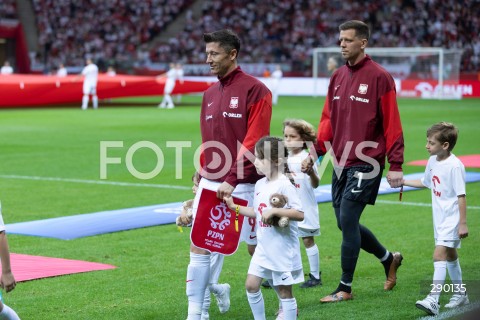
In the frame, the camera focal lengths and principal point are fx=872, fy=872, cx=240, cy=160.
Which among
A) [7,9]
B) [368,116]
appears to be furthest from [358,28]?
[7,9]

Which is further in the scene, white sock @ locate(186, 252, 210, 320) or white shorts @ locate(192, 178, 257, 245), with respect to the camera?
white shorts @ locate(192, 178, 257, 245)

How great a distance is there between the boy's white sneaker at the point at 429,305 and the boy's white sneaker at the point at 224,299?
1446mm

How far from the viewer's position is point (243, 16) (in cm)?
5269

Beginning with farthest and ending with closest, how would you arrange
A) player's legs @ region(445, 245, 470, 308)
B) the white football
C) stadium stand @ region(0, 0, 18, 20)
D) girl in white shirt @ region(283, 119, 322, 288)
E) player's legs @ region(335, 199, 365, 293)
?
stadium stand @ region(0, 0, 18, 20) < girl in white shirt @ region(283, 119, 322, 288) < player's legs @ region(335, 199, 365, 293) < player's legs @ region(445, 245, 470, 308) < the white football

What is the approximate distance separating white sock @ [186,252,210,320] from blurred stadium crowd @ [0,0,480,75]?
127ft

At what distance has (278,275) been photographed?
586 cm

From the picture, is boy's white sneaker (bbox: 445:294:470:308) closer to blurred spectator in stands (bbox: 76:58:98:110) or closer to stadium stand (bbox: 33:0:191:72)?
blurred spectator in stands (bbox: 76:58:98:110)

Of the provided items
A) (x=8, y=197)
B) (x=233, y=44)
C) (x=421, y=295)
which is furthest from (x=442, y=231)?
(x=8, y=197)

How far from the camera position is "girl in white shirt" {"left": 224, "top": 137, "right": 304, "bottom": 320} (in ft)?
19.2

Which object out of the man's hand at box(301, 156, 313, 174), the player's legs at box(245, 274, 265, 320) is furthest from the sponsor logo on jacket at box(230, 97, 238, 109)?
the player's legs at box(245, 274, 265, 320)

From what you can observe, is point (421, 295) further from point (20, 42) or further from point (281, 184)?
point (20, 42)

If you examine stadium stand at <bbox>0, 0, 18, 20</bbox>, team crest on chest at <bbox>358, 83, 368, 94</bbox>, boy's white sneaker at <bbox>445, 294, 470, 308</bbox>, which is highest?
stadium stand at <bbox>0, 0, 18, 20</bbox>

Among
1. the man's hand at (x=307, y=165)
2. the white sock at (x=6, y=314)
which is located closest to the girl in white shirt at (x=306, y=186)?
the man's hand at (x=307, y=165)

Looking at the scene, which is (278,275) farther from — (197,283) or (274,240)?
(197,283)
